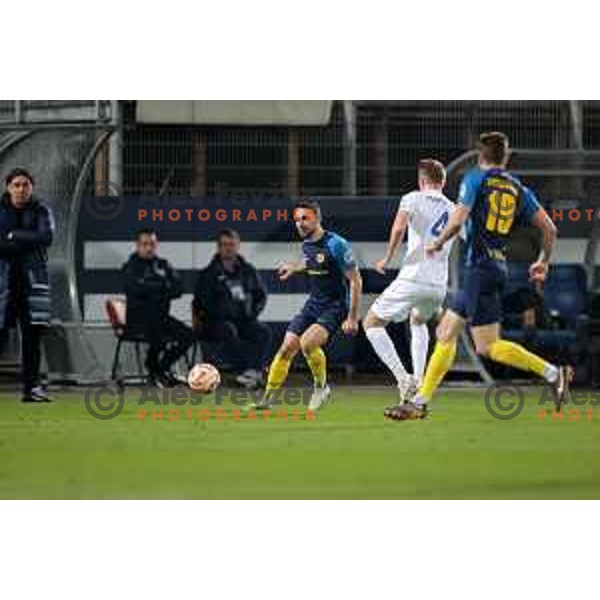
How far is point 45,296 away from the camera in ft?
31.3

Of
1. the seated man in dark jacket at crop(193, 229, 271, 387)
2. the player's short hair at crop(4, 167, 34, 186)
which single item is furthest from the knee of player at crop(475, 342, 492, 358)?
the player's short hair at crop(4, 167, 34, 186)

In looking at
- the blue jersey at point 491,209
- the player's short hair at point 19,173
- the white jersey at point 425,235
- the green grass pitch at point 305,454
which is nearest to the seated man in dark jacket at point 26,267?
the player's short hair at point 19,173

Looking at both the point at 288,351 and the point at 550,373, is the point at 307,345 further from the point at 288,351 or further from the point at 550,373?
the point at 550,373

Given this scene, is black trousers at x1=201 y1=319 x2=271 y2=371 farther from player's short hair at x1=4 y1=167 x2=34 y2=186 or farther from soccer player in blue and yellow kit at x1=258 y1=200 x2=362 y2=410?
player's short hair at x1=4 y1=167 x2=34 y2=186

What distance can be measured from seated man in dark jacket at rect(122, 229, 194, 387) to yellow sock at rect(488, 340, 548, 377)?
145 centimetres

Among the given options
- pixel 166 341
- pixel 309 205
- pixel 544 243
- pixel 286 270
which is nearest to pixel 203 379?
pixel 166 341

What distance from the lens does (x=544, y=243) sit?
952 cm

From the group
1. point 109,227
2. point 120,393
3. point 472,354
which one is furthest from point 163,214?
point 472,354

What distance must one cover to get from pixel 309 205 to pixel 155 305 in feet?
2.84

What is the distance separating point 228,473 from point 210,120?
1632 mm

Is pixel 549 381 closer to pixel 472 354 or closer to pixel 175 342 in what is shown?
pixel 472 354

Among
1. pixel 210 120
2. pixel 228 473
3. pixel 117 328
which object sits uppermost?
pixel 210 120

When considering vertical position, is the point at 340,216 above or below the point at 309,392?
above

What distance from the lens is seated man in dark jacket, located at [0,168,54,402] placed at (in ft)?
31.3
